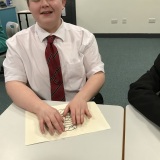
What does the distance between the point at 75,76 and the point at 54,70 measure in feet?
0.47

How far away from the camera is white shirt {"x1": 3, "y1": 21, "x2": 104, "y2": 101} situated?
1136 millimetres

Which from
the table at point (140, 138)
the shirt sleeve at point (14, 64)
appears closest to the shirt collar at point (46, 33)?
the shirt sleeve at point (14, 64)

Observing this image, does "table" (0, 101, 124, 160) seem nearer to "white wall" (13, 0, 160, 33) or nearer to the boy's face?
the boy's face

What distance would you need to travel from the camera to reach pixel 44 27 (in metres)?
1.15

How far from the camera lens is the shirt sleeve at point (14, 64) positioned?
1.10m

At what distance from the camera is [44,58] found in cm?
115

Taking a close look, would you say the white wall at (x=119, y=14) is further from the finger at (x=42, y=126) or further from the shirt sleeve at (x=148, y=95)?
the finger at (x=42, y=126)

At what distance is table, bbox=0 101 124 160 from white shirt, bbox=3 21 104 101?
1.27 ft

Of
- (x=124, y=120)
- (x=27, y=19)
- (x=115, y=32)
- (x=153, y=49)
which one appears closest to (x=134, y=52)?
(x=153, y=49)

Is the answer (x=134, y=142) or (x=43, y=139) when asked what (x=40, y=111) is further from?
(x=134, y=142)

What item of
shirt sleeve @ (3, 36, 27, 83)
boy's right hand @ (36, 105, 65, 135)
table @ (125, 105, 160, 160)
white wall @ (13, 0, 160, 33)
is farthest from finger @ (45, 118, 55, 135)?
white wall @ (13, 0, 160, 33)

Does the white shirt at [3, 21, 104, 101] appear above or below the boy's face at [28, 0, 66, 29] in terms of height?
below

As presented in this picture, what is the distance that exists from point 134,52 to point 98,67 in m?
2.74

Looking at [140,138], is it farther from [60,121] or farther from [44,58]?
[44,58]
